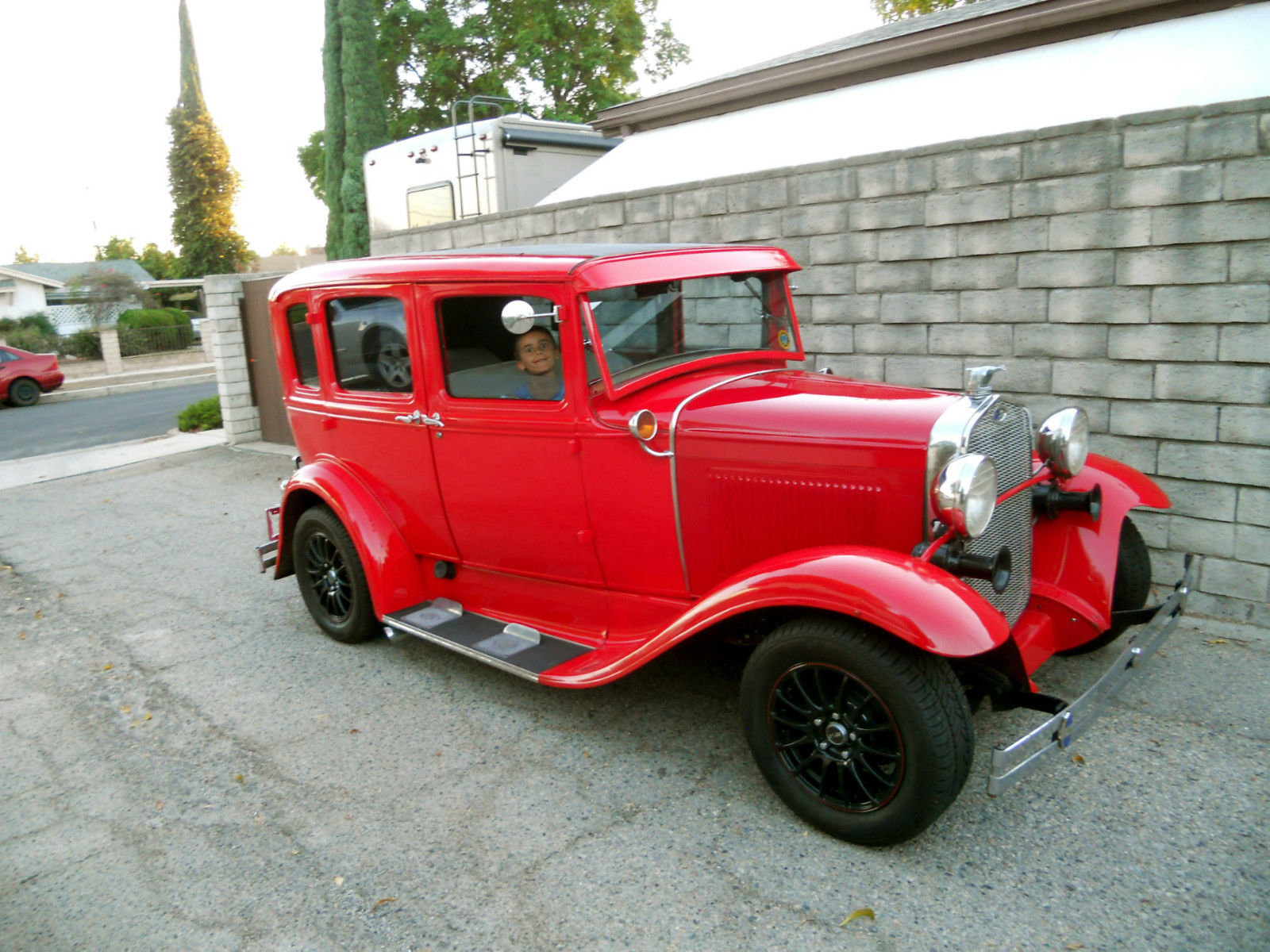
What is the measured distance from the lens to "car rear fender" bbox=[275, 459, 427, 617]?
4.25 meters

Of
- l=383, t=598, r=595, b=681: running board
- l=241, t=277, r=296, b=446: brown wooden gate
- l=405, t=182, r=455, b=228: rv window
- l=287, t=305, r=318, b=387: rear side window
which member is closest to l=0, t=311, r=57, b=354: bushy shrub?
l=241, t=277, r=296, b=446: brown wooden gate

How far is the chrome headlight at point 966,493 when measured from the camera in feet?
9.06

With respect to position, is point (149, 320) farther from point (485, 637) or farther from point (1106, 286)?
point (1106, 286)

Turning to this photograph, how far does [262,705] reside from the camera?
4090 millimetres

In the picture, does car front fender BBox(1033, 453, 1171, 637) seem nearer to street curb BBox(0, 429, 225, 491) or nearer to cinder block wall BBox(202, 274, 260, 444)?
cinder block wall BBox(202, 274, 260, 444)

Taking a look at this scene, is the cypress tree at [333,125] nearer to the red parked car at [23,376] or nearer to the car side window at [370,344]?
the red parked car at [23,376]

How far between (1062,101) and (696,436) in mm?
3596

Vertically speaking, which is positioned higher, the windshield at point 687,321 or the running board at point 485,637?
the windshield at point 687,321

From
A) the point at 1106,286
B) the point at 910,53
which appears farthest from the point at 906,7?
the point at 1106,286

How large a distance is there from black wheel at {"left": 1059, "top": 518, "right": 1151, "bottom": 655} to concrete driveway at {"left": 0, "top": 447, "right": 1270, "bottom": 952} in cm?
32

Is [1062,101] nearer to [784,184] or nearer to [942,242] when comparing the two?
[942,242]

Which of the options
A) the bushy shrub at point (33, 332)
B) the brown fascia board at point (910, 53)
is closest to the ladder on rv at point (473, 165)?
the brown fascia board at point (910, 53)

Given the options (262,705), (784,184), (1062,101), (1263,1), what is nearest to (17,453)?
(262,705)

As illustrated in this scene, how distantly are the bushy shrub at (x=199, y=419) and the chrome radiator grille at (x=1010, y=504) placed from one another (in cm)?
1151
